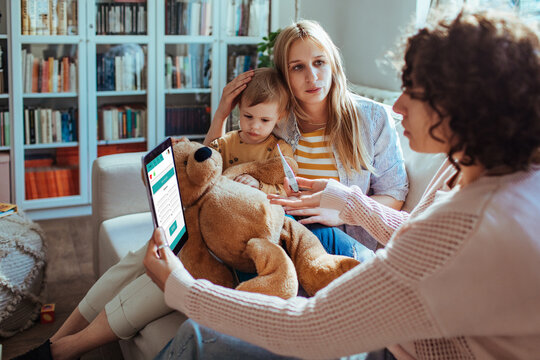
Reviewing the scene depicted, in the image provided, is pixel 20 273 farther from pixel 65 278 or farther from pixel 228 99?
pixel 228 99

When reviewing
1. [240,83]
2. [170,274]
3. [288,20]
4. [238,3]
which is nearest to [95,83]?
[238,3]

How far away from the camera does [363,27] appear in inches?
142

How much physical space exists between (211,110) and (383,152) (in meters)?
2.02

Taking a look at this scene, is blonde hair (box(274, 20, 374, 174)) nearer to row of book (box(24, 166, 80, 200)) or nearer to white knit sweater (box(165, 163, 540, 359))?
white knit sweater (box(165, 163, 540, 359))

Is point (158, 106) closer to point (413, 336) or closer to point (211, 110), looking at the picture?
point (211, 110)

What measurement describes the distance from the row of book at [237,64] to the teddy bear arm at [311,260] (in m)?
2.34

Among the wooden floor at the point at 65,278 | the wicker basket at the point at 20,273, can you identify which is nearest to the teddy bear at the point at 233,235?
the wooden floor at the point at 65,278

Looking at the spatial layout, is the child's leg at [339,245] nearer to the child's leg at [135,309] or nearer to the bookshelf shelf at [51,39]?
the child's leg at [135,309]

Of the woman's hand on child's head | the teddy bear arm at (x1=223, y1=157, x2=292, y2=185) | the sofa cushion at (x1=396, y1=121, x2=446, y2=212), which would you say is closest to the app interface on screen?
the woman's hand on child's head

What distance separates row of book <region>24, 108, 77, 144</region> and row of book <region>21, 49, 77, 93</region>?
12 cm

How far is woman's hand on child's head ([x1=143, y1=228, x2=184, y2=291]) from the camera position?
3.27ft

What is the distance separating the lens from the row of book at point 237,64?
12.1 ft

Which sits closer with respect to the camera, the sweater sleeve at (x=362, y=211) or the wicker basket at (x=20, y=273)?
the sweater sleeve at (x=362, y=211)

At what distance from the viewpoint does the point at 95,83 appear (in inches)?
130
